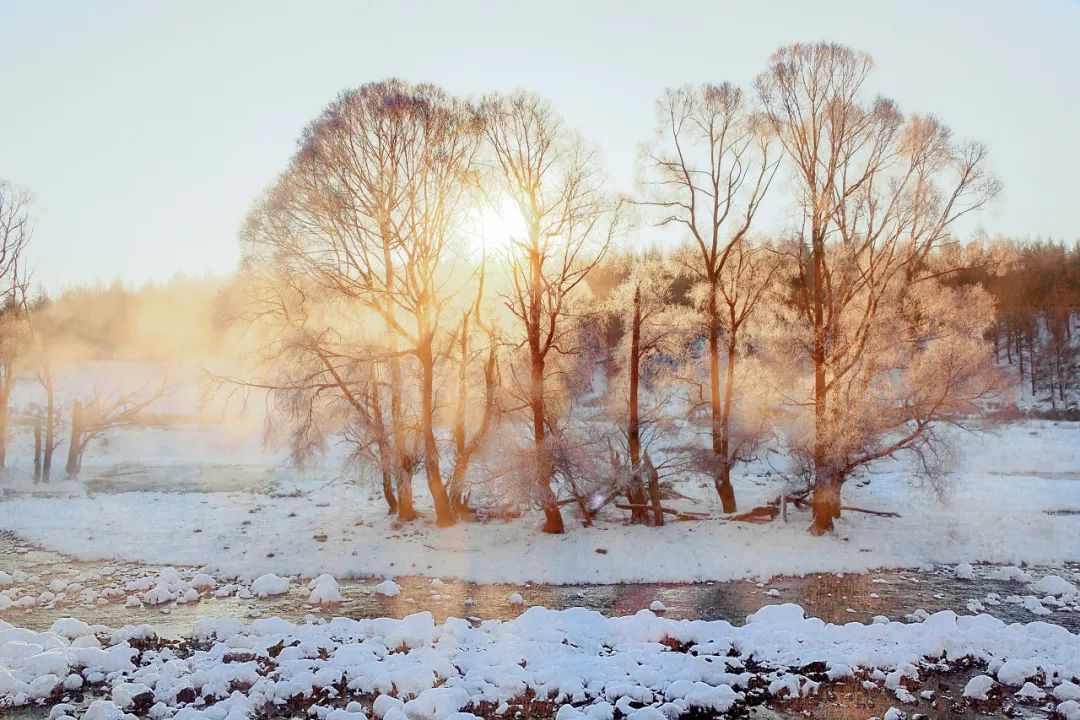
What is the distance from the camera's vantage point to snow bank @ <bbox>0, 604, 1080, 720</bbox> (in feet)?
31.2

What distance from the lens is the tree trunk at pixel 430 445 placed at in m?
20.2

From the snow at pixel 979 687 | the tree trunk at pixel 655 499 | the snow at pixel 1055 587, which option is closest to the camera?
the snow at pixel 979 687

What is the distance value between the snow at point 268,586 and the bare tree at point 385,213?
5277 millimetres

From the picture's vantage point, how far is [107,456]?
38.0 meters

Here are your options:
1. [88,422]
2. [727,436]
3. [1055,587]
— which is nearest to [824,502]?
[727,436]

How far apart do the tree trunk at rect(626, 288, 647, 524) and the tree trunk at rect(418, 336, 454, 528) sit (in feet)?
17.3

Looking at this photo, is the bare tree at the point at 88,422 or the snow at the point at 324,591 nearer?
the snow at the point at 324,591

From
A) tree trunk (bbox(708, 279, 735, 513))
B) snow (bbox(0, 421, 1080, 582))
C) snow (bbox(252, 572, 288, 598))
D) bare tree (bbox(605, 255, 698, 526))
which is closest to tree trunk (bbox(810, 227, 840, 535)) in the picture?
snow (bbox(0, 421, 1080, 582))

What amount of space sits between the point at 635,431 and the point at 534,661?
1115 centimetres

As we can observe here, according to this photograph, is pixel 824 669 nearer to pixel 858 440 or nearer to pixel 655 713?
pixel 655 713

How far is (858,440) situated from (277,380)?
15.7 metres

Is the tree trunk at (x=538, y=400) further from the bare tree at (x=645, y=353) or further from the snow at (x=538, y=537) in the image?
the bare tree at (x=645, y=353)

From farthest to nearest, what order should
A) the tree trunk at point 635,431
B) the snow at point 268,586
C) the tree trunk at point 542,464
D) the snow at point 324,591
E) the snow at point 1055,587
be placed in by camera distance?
the tree trunk at point 635,431
the tree trunk at point 542,464
the snow at point 268,586
the snow at point 1055,587
the snow at point 324,591

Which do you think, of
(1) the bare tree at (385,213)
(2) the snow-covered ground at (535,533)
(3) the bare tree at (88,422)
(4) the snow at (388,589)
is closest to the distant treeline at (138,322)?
(3) the bare tree at (88,422)
